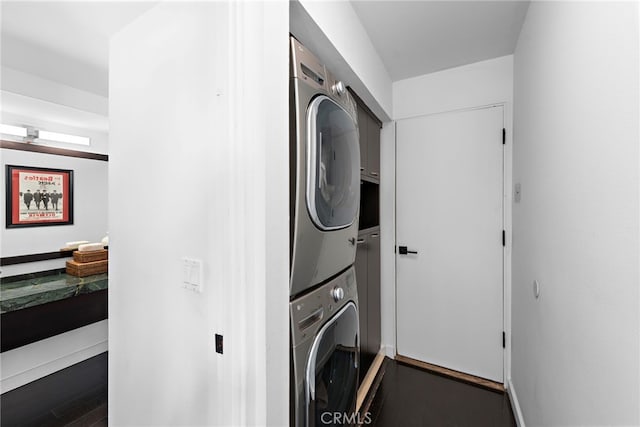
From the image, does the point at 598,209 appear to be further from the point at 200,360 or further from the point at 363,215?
the point at 363,215

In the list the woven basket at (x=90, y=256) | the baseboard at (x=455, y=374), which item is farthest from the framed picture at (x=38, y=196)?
the baseboard at (x=455, y=374)

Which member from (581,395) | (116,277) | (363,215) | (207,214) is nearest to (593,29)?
(581,395)

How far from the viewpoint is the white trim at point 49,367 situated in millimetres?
1988

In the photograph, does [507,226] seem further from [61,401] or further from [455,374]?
[61,401]

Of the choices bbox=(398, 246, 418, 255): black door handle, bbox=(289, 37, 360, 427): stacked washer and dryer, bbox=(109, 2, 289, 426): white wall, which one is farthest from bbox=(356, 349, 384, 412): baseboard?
bbox=(109, 2, 289, 426): white wall

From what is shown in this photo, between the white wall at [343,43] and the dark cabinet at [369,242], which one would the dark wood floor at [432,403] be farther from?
the white wall at [343,43]

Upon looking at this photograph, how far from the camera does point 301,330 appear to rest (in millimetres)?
1001

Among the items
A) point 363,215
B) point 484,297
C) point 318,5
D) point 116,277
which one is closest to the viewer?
point 318,5

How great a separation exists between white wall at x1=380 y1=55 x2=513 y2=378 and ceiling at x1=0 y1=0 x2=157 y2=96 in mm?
1942

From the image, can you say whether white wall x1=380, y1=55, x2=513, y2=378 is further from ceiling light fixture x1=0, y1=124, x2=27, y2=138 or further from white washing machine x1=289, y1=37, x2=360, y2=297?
ceiling light fixture x1=0, y1=124, x2=27, y2=138

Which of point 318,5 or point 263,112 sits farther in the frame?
point 318,5

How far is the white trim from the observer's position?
1.99m

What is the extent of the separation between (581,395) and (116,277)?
1.81 metres

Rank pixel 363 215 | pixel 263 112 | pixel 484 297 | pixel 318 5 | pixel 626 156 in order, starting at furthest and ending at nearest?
1. pixel 363 215
2. pixel 484 297
3. pixel 318 5
4. pixel 263 112
5. pixel 626 156
